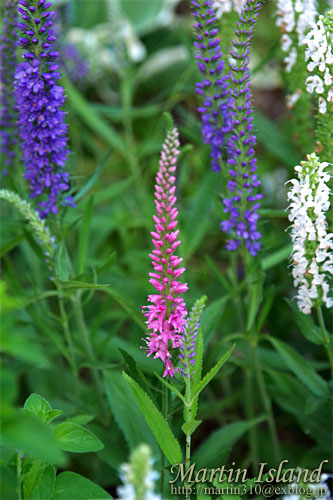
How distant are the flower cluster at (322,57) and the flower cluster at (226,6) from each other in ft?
2.42

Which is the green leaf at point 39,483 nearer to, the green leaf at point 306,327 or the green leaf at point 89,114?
the green leaf at point 306,327

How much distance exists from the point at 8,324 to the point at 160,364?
1365mm

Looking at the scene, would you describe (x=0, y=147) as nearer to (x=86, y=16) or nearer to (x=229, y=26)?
(x=229, y=26)

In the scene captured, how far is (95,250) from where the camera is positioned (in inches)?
169

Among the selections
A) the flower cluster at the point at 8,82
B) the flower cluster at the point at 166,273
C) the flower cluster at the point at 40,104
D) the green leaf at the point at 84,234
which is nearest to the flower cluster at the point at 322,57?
the flower cluster at the point at 166,273

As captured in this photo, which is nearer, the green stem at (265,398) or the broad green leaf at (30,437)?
the broad green leaf at (30,437)

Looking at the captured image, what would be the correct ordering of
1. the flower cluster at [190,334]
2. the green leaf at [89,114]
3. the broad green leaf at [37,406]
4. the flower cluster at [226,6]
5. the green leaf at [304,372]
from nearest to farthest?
the flower cluster at [190,334] < the broad green leaf at [37,406] < the green leaf at [304,372] < the flower cluster at [226,6] < the green leaf at [89,114]

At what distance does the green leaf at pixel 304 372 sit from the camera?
2.77 m

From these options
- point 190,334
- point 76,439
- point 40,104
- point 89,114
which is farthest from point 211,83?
point 89,114

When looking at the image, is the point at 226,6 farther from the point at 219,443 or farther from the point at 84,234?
the point at 219,443

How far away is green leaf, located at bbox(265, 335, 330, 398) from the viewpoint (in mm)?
2766

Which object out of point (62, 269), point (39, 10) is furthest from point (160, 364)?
point (39, 10)

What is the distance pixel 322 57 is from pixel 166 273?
43.9 inches

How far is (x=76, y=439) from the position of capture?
217 centimetres
